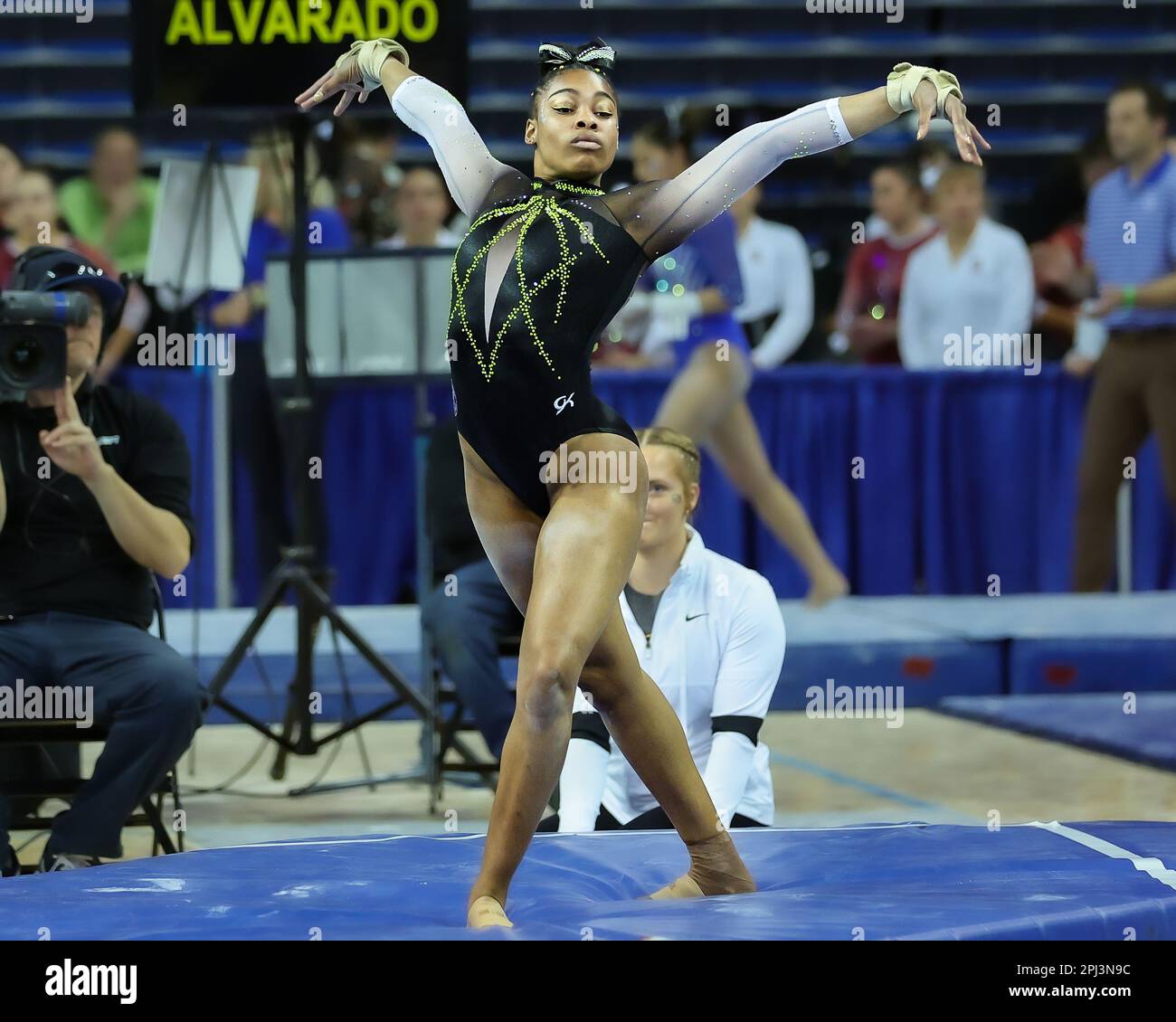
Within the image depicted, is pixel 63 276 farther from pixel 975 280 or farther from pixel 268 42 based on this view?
pixel 975 280

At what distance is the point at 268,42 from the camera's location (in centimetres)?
504

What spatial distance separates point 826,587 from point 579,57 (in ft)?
13.1

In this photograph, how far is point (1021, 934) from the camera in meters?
2.96

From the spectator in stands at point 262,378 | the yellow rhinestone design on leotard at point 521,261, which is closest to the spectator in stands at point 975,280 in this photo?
the spectator in stands at point 262,378

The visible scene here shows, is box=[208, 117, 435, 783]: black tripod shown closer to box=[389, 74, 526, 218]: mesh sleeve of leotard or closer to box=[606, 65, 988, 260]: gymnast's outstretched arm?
box=[389, 74, 526, 218]: mesh sleeve of leotard

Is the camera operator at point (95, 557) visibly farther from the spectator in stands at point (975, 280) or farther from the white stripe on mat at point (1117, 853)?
the spectator in stands at point (975, 280)

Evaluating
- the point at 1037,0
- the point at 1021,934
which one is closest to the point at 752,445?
the point at 1021,934

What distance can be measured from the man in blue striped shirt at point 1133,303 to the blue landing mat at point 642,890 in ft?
11.1

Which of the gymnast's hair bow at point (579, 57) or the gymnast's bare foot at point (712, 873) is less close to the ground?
the gymnast's hair bow at point (579, 57)

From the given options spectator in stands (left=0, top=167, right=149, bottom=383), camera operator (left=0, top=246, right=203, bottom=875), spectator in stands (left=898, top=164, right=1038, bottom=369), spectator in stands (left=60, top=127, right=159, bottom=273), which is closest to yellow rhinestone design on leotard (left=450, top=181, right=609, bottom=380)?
camera operator (left=0, top=246, right=203, bottom=875)

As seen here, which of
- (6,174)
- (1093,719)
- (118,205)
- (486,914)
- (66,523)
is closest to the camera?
(486,914)

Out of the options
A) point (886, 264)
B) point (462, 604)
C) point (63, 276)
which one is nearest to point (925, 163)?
point (886, 264)

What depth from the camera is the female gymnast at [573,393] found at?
3.08 meters

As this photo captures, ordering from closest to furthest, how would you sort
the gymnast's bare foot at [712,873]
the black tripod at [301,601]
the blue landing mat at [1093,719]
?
the gymnast's bare foot at [712,873]
the black tripod at [301,601]
the blue landing mat at [1093,719]
